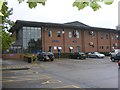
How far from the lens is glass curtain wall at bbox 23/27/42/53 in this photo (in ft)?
159

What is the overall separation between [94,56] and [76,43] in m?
6.53

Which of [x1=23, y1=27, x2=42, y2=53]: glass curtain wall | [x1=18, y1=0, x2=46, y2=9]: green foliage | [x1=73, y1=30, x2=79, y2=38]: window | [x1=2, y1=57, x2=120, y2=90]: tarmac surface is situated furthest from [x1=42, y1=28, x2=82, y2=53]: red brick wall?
[x1=18, y1=0, x2=46, y2=9]: green foliage

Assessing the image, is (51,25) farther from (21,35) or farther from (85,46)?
(85,46)

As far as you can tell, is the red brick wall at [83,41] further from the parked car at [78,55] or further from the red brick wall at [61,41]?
the parked car at [78,55]

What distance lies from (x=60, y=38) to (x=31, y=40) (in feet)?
22.9

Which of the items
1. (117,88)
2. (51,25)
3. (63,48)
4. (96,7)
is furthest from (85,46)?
(96,7)

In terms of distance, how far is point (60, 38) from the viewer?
172ft

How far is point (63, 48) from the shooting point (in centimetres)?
5256

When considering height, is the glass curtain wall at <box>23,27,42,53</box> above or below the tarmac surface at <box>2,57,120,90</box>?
above

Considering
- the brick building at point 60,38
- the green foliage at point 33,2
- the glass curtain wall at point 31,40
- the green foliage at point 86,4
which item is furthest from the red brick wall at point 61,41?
the green foliage at point 86,4

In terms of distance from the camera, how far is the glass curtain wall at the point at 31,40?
159 feet

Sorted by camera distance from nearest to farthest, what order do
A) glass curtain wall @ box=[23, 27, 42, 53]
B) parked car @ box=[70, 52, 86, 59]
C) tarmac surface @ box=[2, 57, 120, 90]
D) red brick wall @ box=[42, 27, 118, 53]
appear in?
1. tarmac surface @ box=[2, 57, 120, 90]
2. parked car @ box=[70, 52, 86, 59]
3. glass curtain wall @ box=[23, 27, 42, 53]
4. red brick wall @ box=[42, 27, 118, 53]

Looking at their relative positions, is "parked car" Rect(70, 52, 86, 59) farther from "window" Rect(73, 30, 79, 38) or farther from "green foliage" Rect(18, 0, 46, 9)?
"green foliage" Rect(18, 0, 46, 9)

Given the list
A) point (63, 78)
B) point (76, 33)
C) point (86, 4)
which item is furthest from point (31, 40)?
point (86, 4)
